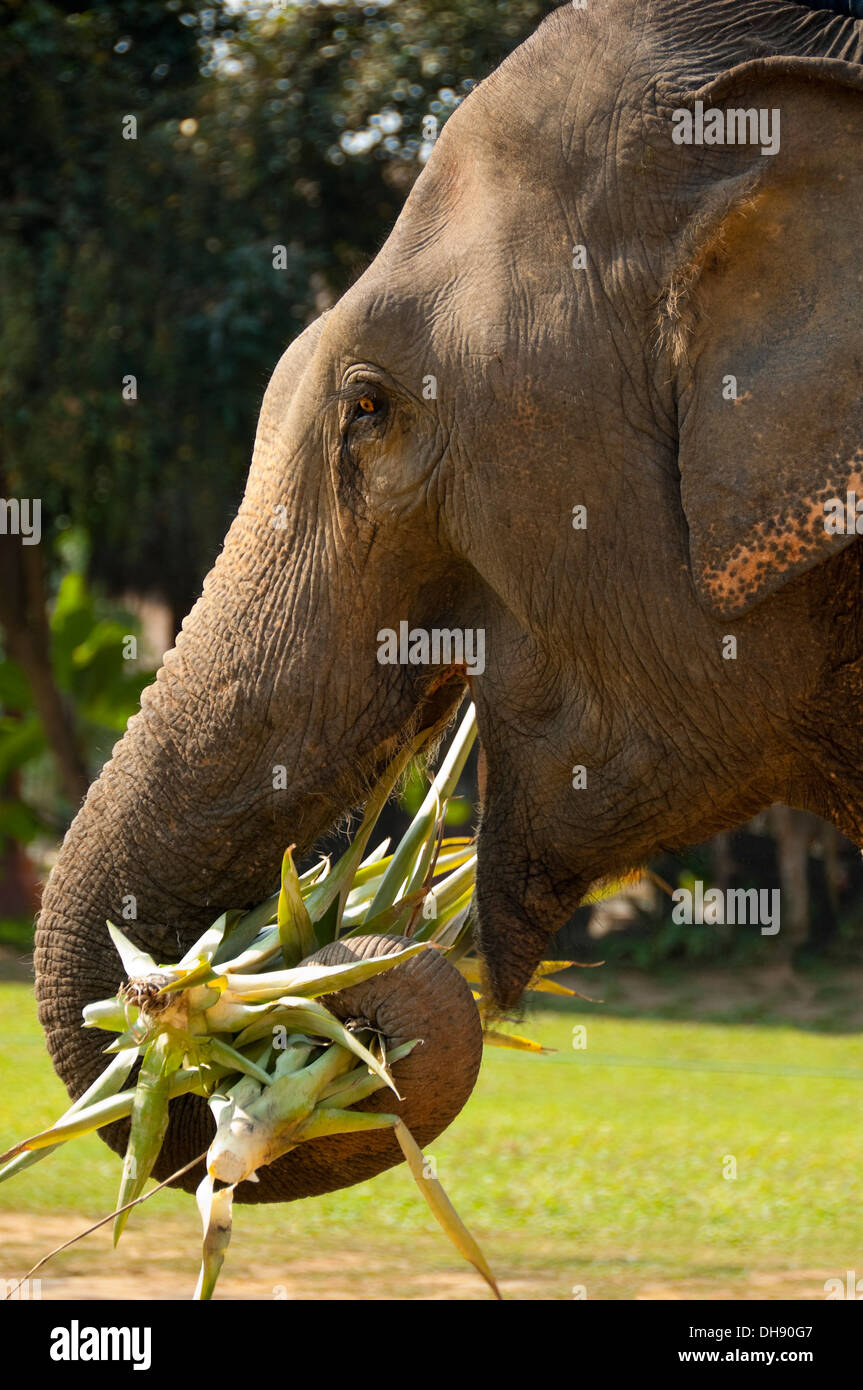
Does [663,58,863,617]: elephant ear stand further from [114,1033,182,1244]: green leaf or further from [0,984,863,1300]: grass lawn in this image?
[0,984,863,1300]: grass lawn

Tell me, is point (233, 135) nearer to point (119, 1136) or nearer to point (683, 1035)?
point (683, 1035)

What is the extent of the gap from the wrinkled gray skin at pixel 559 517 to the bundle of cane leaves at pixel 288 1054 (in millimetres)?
111

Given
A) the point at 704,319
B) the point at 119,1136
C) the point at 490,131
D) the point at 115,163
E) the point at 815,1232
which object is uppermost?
the point at 115,163

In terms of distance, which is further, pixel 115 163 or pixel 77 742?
pixel 77 742

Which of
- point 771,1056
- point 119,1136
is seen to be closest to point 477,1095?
point 771,1056

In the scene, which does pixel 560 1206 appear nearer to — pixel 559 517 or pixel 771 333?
pixel 559 517

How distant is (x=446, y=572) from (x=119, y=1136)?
112 centimetres

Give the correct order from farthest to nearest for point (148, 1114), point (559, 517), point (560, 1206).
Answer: point (560, 1206) < point (148, 1114) < point (559, 517)

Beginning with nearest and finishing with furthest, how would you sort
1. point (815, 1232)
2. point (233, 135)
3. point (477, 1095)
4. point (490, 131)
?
1. point (490, 131)
2. point (815, 1232)
3. point (477, 1095)
4. point (233, 135)

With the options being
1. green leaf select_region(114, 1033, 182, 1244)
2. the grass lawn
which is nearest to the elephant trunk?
green leaf select_region(114, 1033, 182, 1244)

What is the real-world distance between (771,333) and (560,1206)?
14.1 ft

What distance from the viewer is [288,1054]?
9.85 feet

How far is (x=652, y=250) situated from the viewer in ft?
8.82

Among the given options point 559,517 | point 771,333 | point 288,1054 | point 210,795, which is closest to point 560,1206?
point 288,1054
